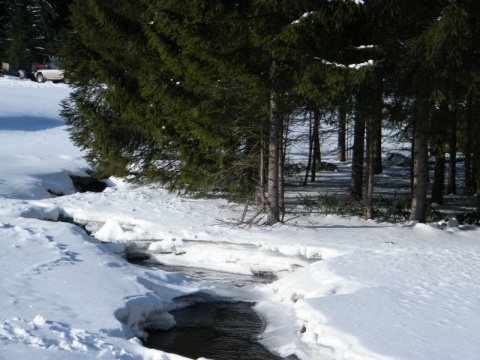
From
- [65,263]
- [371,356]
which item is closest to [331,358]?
[371,356]

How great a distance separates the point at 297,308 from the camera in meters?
10.1

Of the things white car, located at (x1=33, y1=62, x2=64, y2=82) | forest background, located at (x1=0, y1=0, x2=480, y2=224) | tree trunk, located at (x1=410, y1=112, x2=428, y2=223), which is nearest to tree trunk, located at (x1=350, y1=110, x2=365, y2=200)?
forest background, located at (x1=0, y1=0, x2=480, y2=224)

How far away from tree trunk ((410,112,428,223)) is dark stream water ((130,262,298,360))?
5.26m

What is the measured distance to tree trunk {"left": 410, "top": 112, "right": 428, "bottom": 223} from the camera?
13.8 metres

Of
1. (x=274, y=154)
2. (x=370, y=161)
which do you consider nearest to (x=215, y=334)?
(x=274, y=154)

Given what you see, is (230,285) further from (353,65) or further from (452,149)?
(452,149)

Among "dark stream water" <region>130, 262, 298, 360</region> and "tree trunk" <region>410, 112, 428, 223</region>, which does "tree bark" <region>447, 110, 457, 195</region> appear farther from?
"dark stream water" <region>130, 262, 298, 360</region>

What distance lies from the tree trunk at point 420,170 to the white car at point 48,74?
1645 inches

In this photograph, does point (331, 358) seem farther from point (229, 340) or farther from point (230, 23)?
point (230, 23)

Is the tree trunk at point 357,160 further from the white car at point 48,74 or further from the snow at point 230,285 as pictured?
the white car at point 48,74

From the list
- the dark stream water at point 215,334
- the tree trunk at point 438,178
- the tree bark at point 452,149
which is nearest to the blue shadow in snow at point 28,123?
the tree bark at point 452,149

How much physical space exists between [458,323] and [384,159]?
2083 centimetres

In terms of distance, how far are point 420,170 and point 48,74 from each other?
43.1 m

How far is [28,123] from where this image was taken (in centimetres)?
3834
